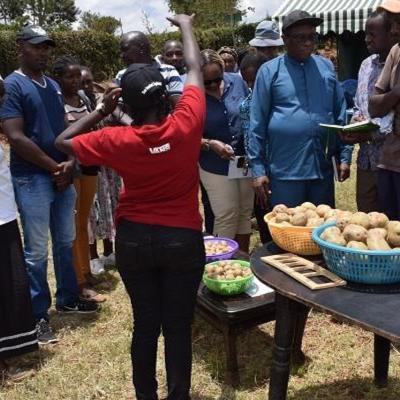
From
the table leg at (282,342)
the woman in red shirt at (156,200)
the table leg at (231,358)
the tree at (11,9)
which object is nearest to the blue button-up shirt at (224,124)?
the table leg at (231,358)

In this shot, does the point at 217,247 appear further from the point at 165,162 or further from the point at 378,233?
the point at 378,233

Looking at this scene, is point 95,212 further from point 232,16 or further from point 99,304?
point 232,16

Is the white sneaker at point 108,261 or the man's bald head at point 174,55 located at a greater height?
the man's bald head at point 174,55

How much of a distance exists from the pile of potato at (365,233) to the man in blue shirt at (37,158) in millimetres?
2108

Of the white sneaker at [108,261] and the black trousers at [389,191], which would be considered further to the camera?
the white sneaker at [108,261]

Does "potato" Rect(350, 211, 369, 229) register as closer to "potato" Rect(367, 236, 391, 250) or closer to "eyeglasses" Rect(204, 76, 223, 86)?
"potato" Rect(367, 236, 391, 250)

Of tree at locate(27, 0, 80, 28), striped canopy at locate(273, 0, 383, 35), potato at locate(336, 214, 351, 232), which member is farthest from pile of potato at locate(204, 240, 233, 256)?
tree at locate(27, 0, 80, 28)

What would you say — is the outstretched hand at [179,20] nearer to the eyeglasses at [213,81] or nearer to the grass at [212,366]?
the eyeglasses at [213,81]

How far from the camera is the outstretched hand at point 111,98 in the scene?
7.95 feet

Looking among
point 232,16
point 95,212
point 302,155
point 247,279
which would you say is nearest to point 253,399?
point 247,279

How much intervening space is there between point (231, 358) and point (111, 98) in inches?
65.6

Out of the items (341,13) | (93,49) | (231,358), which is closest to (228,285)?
(231,358)

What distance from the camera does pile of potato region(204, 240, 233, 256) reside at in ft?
12.3

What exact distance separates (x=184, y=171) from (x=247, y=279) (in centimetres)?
110
